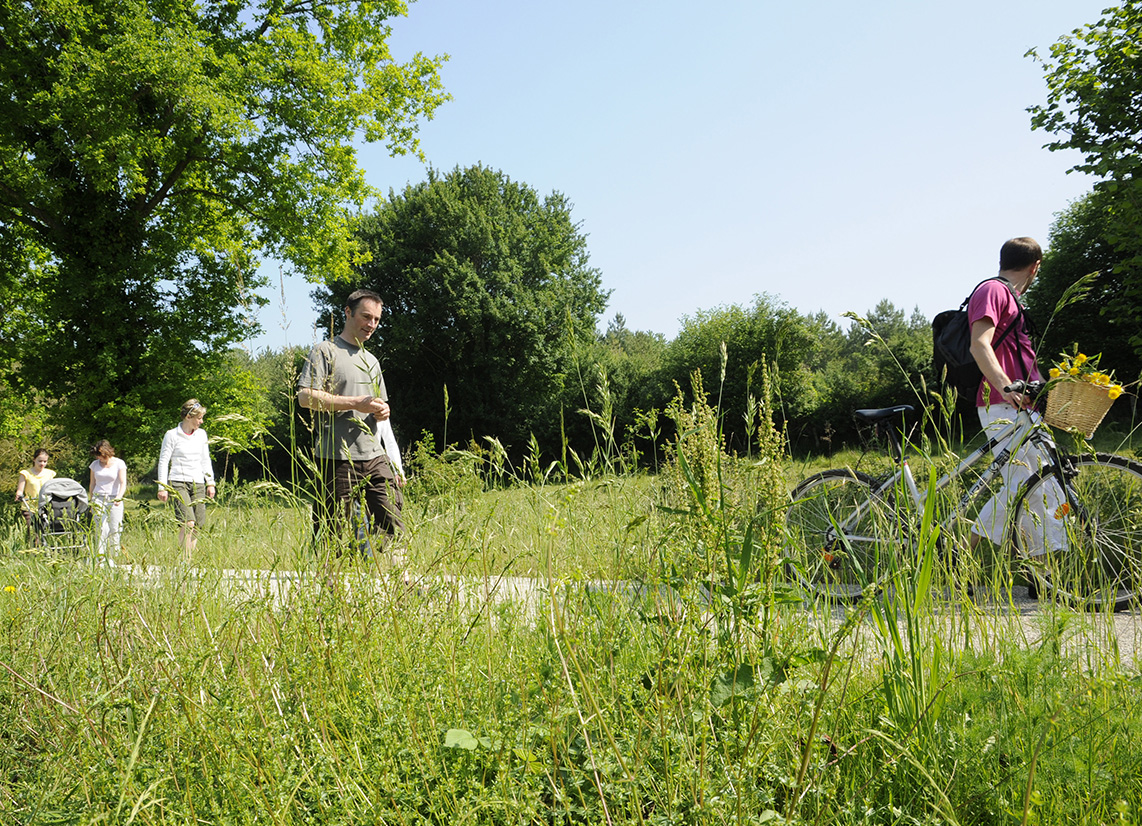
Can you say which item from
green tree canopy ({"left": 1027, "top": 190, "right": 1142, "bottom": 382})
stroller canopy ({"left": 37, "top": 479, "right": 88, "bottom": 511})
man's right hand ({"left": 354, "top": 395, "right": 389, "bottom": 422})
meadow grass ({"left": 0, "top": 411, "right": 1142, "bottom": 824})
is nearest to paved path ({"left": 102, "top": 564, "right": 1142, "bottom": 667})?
meadow grass ({"left": 0, "top": 411, "right": 1142, "bottom": 824})

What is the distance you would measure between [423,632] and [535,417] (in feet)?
93.2

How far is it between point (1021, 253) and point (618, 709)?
12.5 ft

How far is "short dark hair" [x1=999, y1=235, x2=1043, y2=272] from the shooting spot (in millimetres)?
3986

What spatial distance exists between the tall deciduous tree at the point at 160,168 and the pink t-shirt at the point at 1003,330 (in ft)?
43.2

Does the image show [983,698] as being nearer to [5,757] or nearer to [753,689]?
[753,689]

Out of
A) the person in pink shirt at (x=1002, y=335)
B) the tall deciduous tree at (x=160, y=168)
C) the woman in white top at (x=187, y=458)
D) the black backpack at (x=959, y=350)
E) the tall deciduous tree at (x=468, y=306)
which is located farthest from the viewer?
the tall deciduous tree at (x=468, y=306)

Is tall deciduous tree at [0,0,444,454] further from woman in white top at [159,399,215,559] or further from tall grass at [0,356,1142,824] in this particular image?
tall grass at [0,356,1142,824]

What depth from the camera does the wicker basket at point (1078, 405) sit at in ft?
10.6

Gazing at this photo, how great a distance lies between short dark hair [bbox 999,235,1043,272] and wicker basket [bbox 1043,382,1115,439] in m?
1.04

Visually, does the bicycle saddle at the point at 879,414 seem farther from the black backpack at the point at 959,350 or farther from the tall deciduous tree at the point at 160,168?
the tall deciduous tree at the point at 160,168

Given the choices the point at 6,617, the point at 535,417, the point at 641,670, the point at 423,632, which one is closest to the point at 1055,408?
the point at 641,670

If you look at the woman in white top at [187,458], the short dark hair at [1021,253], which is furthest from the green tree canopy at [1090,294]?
the woman in white top at [187,458]

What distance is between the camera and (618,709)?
1730 mm

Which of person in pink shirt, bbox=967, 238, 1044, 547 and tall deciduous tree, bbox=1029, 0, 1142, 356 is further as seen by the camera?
tall deciduous tree, bbox=1029, 0, 1142, 356
